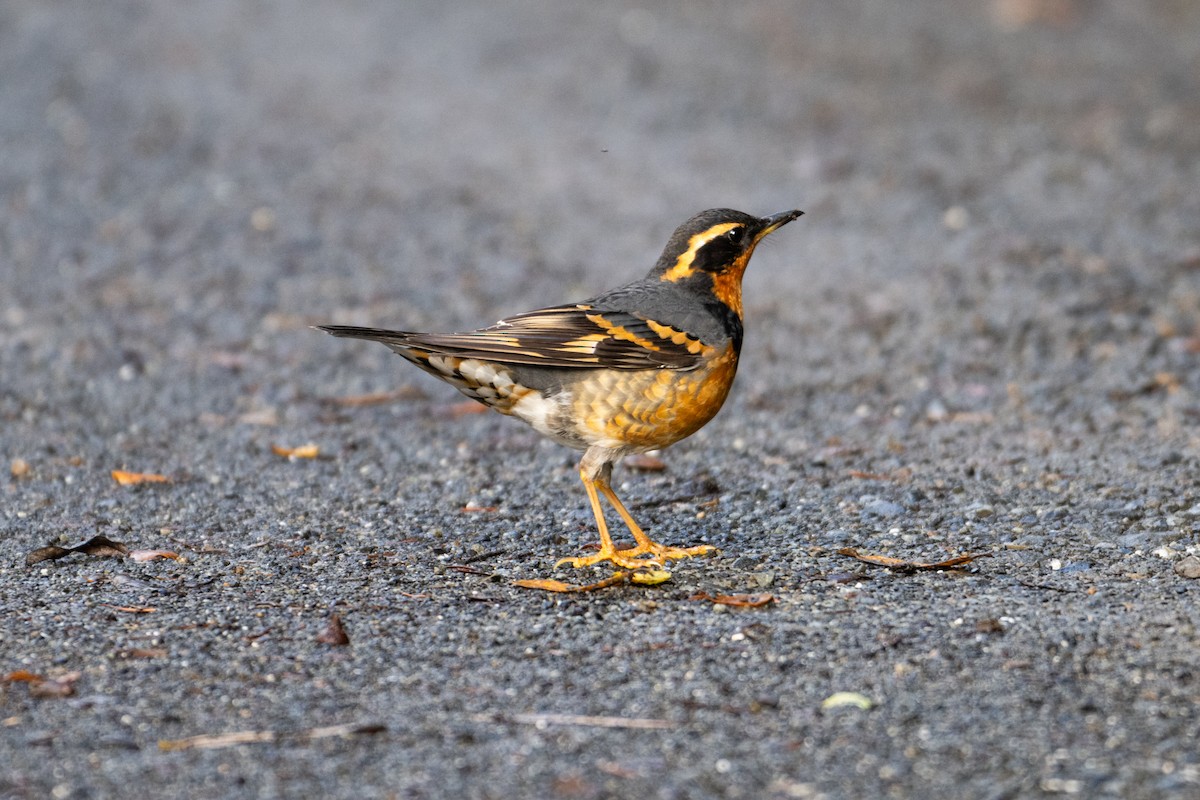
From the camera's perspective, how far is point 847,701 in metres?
4.73

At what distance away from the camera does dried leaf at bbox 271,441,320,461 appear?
8.17 metres

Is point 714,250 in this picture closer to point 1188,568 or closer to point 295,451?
point 1188,568

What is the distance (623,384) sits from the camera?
21.8ft

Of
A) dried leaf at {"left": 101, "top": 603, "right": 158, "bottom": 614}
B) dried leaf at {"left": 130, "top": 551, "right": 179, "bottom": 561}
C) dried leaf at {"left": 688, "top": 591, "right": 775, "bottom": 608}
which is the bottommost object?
dried leaf at {"left": 101, "top": 603, "right": 158, "bottom": 614}

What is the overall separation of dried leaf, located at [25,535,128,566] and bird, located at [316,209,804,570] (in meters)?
1.60

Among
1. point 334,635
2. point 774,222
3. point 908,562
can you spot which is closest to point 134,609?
→ point 334,635

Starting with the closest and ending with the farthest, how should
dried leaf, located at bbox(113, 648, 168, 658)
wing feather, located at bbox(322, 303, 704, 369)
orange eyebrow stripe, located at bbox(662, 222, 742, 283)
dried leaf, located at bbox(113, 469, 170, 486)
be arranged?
dried leaf, located at bbox(113, 648, 168, 658)
wing feather, located at bbox(322, 303, 704, 369)
orange eyebrow stripe, located at bbox(662, 222, 742, 283)
dried leaf, located at bbox(113, 469, 170, 486)

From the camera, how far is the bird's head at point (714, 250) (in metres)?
7.06

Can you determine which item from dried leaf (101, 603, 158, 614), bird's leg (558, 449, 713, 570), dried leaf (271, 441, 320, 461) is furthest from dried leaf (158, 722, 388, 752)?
dried leaf (271, 441, 320, 461)

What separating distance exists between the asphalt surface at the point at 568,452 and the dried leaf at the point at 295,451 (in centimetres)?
9

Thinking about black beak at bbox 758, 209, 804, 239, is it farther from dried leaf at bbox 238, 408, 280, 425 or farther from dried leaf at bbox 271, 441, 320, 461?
dried leaf at bbox 238, 408, 280, 425

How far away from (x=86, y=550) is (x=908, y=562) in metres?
3.76

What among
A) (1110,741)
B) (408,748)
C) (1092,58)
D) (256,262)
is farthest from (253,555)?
(1092,58)

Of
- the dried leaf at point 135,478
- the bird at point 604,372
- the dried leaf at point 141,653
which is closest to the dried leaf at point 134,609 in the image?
the dried leaf at point 141,653
